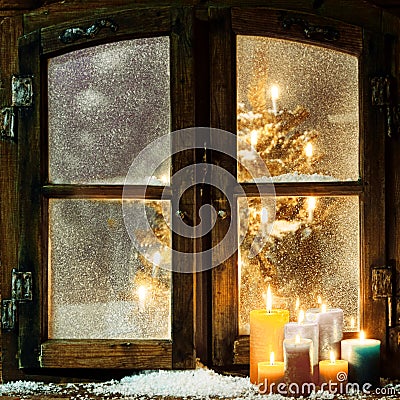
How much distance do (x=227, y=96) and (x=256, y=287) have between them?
0.53 m

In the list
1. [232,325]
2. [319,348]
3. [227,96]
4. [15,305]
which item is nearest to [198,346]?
[232,325]

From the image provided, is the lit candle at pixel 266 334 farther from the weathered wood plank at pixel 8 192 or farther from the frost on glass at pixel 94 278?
the weathered wood plank at pixel 8 192

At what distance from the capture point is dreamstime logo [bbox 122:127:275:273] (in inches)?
90.5

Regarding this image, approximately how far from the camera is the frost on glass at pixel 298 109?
233cm

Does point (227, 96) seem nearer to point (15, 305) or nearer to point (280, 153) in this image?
point (280, 153)

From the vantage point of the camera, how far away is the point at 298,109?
2334 millimetres

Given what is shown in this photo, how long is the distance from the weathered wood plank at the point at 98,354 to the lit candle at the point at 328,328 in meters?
A: 0.40

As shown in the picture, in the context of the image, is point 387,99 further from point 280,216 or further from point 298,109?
point 280,216

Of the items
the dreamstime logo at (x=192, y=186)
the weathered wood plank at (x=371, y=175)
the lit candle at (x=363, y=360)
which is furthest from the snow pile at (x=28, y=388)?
the weathered wood plank at (x=371, y=175)

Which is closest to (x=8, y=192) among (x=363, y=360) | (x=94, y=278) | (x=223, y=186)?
(x=94, y=278)

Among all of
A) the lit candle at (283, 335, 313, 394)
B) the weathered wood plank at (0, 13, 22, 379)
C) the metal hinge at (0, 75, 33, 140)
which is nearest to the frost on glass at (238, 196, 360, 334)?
the lit candle at (283, 335, 313, 394)

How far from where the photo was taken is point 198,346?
2.38 m

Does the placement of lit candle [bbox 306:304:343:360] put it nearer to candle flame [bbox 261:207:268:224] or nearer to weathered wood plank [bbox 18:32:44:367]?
candle flame [bbox 261:207:268:224]

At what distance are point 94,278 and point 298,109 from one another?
2.37 ft
